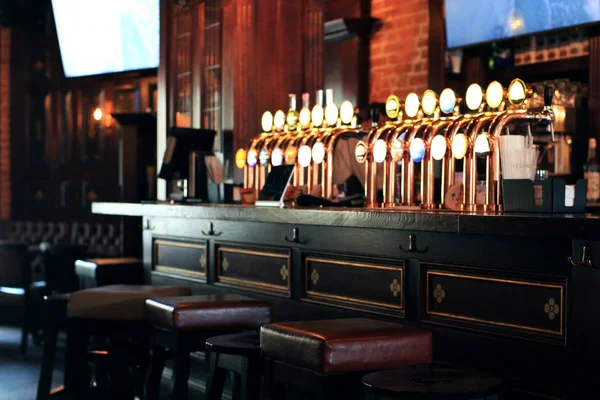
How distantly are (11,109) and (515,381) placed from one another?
8.41 m

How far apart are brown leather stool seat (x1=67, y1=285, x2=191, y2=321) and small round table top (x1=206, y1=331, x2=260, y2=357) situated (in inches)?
35.8

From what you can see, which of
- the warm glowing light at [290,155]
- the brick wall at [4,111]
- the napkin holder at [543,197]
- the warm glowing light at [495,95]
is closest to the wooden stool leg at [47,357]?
the warm glowing light at [290,155]

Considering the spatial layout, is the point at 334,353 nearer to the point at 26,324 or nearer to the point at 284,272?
the point at 284,272

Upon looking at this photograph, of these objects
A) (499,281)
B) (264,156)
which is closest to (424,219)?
(499,281)

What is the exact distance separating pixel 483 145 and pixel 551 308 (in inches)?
41.4

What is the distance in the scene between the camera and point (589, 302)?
251 centimetres

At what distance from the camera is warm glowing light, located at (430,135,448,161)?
3816mm

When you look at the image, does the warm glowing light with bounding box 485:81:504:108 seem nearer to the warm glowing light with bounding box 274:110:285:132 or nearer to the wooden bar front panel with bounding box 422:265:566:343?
the wooden bar front panel with bounding box 422:265:566:343

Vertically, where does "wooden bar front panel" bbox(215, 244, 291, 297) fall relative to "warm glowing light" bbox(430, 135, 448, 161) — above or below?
below

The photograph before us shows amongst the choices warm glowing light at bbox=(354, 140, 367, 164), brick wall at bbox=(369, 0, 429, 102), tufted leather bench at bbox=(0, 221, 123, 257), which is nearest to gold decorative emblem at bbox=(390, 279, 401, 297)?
warm glowing light at bbox=(354, 140, 367, 164)

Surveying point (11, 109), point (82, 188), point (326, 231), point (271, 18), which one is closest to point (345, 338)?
point (326, 231)

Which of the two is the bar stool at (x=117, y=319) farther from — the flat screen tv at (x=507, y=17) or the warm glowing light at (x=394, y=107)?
the flat screen tv at (x=507, y=17)

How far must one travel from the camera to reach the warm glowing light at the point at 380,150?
411 centimetres

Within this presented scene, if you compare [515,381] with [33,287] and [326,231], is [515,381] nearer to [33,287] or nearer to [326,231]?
[326,231]
